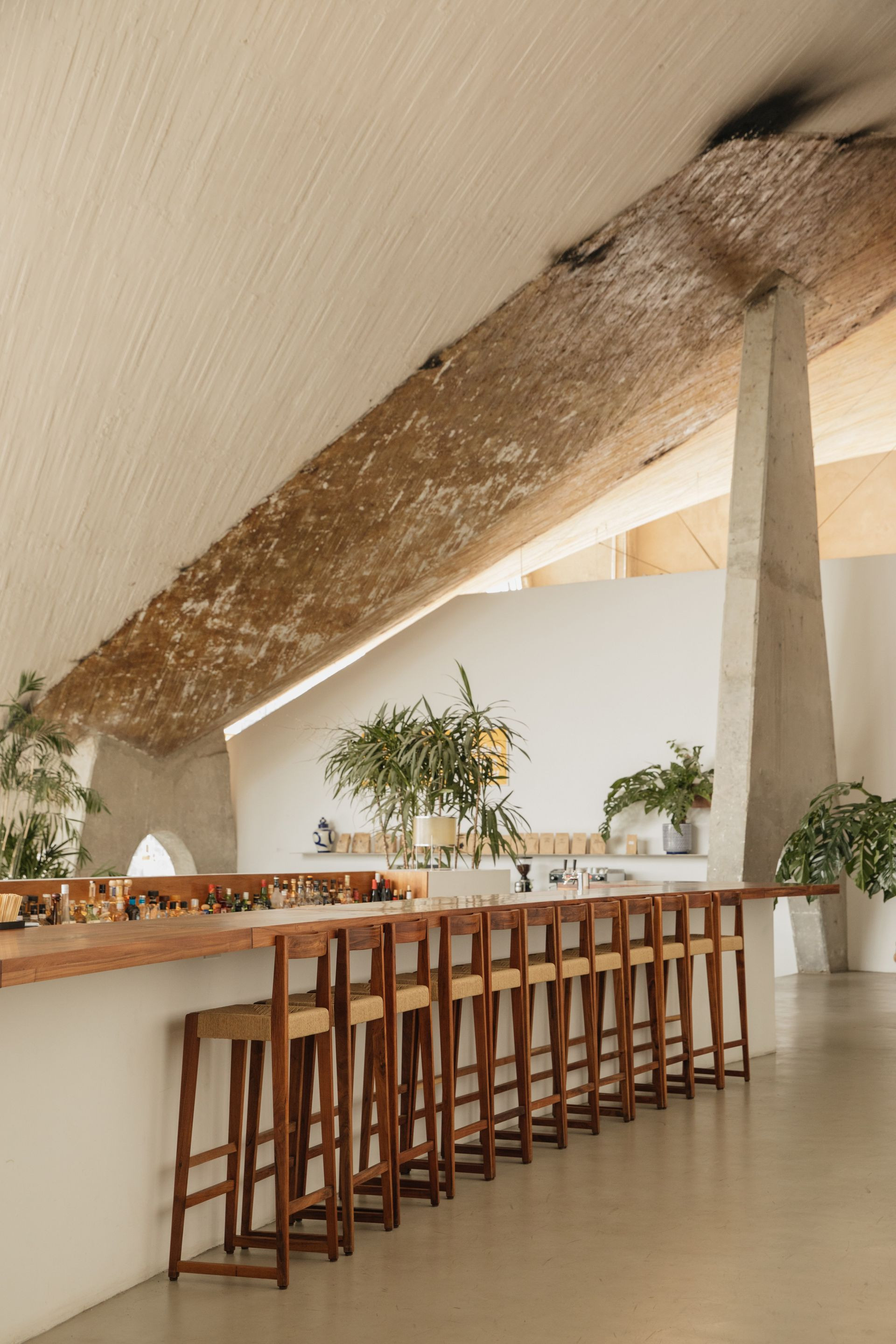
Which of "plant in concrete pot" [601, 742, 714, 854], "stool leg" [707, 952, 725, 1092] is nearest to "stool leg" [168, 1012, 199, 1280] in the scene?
"stool leg" [707, 952, 725, 1092]

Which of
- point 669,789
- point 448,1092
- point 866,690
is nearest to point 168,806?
point 669,789

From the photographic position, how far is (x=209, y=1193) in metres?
2.82

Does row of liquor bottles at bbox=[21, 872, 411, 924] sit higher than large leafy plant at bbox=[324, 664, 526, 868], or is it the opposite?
large leafy plant at bbox=[324, 664, 526, 868]

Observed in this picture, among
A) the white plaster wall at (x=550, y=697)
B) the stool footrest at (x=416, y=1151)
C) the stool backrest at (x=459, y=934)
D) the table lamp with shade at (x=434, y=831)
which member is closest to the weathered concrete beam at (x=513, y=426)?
the white plaster wall at (x=550, y=697)

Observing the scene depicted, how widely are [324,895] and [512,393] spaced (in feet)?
11.3

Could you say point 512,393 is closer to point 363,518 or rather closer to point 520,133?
point 363,518

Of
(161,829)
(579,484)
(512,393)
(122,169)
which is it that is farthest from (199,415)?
(161,829)

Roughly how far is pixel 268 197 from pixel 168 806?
571 cm

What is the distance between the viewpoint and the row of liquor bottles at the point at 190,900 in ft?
16.9

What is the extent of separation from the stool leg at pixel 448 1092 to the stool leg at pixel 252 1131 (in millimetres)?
570

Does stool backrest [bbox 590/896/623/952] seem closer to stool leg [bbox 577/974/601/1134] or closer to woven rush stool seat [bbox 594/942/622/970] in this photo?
woven rush stool seat [bbox 594/942/622/970]

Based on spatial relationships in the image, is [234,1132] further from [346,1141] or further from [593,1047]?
[593,1047]

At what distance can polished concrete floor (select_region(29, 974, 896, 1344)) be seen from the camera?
8.04 ft

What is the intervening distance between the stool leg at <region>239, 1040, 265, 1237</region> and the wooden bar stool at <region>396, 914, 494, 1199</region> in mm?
517
